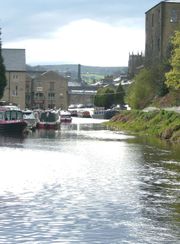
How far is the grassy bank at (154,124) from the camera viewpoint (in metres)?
54.4

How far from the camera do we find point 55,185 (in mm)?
24344

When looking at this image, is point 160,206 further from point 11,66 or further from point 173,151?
point 11,66

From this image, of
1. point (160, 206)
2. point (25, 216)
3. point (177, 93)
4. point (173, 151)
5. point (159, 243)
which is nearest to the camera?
point (159, 243)

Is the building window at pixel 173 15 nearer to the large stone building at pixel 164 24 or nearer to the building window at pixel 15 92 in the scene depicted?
the large stone building at pixel 164 24

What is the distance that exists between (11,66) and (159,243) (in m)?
127

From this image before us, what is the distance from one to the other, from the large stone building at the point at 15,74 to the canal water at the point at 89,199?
102098 millimetres

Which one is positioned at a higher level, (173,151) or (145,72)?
(145,72)

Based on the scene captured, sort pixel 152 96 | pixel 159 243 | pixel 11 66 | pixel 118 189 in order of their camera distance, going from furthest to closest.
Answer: pixel 11 66, pixel 152 96, pixel 118 189, pixel 159 243

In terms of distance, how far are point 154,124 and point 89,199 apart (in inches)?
1751

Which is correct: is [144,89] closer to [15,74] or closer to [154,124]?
[154,124]

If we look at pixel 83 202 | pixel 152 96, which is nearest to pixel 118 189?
pixel 83 202

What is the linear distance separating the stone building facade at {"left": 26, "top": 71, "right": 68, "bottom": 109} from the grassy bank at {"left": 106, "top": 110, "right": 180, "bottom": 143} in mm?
91678

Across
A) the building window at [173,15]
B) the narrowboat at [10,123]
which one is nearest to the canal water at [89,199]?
the narrowboat at [10,123]

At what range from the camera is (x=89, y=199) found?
824 inches
